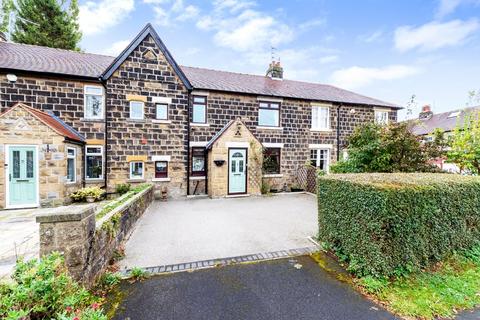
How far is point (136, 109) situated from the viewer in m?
11.4

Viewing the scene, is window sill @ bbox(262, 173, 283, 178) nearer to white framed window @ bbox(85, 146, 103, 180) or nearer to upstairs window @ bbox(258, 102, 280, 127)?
upstairs window @ bbox(258, 102, 280, 127)

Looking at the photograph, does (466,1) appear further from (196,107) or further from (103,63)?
(103,63)

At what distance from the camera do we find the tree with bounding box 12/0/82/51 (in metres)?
19.4

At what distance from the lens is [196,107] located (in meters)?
12.6

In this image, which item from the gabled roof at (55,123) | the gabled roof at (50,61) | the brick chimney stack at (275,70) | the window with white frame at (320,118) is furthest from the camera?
the brick chimney stack at (275,70)

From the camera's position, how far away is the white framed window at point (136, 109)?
11.3m

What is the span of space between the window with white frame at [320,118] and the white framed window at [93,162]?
13.6 m

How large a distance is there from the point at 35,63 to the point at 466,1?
2153 cm

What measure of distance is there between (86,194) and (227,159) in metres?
6.96

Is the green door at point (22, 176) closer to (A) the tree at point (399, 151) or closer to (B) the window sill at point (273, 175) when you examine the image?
(B) the window sill at point (273, 175)

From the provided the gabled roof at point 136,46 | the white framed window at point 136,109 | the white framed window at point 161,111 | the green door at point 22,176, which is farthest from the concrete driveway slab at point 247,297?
the gabled roof at point 136,46

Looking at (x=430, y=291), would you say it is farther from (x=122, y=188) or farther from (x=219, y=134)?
(x=122, y=188)

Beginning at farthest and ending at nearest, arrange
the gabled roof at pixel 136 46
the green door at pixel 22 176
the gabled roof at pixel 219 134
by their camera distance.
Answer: the gabled roof at pixel 219 134 → the gabled roof at pixel 136 46 → the green door at pixel 22 176

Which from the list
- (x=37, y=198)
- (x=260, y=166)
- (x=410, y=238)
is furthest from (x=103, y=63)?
(x=410, y=238)
